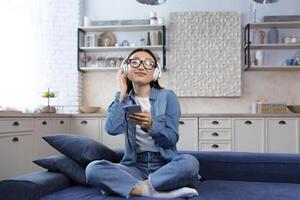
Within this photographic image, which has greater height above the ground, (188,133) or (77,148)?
(77,148)

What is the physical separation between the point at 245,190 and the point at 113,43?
344cm

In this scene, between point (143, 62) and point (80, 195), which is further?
point (143, 62)

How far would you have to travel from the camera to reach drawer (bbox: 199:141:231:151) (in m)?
4.04

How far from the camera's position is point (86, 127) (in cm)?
425

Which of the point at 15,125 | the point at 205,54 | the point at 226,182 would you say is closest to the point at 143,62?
the point at 226,182

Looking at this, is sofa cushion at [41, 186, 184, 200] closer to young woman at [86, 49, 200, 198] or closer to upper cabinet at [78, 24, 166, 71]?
young woman at [86, 49, 200, 198]

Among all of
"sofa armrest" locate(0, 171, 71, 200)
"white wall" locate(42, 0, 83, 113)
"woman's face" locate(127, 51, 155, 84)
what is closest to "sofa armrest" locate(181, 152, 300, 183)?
"woman's face" locate(127, 51, 155, 84)

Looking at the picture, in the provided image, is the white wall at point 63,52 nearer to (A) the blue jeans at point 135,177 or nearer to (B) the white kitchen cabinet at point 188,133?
(B) the white kitchen cabinet at point 188,133

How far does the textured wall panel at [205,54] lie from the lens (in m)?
4.55

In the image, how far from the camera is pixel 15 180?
1568 mm

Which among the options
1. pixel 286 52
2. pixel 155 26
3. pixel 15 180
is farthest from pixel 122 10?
pixel 15 180

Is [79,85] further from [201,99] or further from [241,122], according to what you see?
[241,122]

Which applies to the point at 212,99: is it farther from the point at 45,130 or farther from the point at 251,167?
the point at 251,167

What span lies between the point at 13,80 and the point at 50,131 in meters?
0.76
